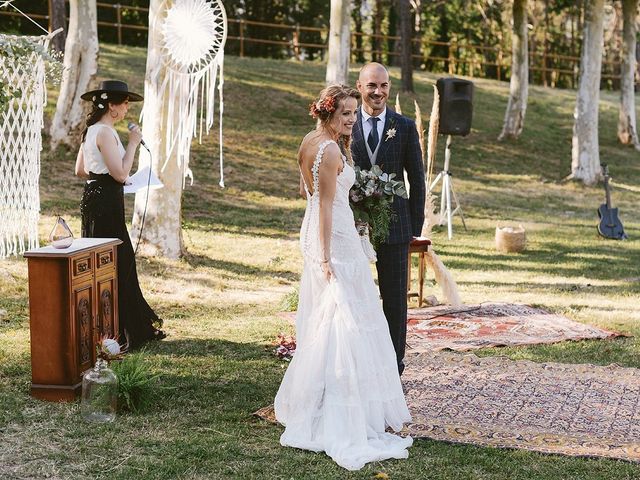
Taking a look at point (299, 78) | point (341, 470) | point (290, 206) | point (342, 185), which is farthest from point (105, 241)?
point (299, 78)

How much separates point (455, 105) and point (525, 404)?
30.3ft

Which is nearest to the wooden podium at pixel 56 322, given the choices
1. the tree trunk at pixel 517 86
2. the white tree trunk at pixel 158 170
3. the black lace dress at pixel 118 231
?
the black lace dress at pixel 118 231

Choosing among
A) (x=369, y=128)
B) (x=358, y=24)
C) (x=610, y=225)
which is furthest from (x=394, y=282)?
(x=358, y=24)

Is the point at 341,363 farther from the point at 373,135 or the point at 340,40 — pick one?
the point at 340,40

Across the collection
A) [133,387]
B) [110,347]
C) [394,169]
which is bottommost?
[133,387]

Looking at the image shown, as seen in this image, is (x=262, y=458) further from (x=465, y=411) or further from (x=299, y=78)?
(x=299, y=78)

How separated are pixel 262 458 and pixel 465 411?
4.89ft

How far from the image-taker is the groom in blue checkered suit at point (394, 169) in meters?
5.89

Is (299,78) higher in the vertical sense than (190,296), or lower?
higher

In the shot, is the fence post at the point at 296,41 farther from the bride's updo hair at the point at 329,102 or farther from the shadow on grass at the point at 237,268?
the bride's updo hair at the point at 329,102

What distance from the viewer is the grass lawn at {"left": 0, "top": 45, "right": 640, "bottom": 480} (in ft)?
16.2

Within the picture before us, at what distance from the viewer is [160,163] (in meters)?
10.6

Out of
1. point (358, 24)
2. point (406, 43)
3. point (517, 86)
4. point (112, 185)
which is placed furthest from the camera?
point (358, 24)

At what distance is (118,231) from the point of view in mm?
7062
